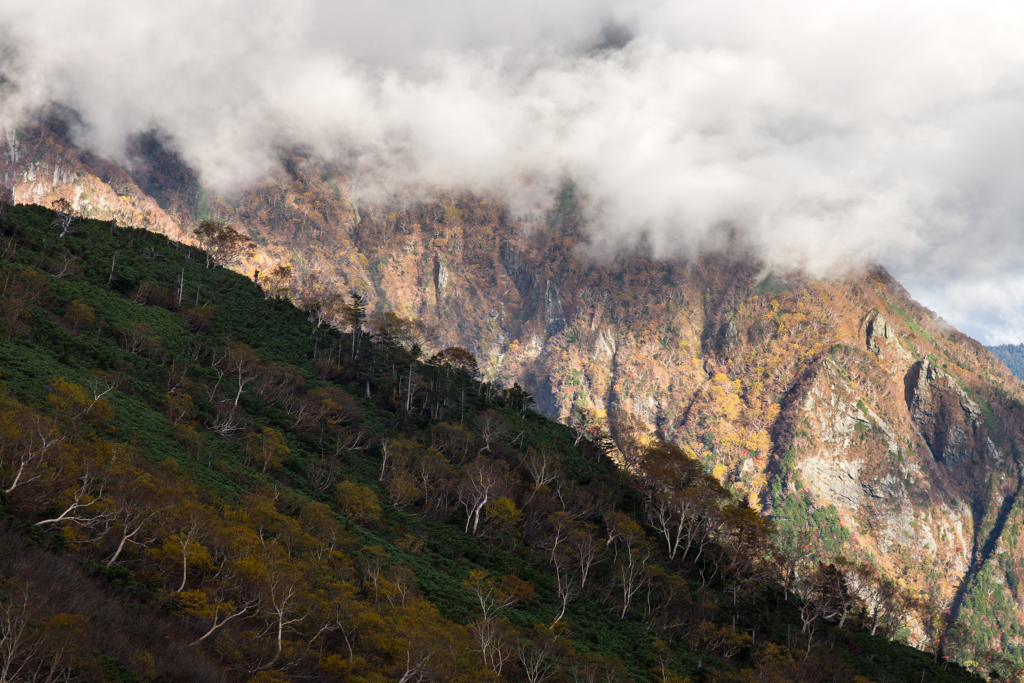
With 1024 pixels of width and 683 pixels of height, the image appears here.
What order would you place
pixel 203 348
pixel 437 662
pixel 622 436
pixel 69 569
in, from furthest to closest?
1. pixel 622 436
2. pixel 203 348
3. pixel 437 662
4. pixel 69 569

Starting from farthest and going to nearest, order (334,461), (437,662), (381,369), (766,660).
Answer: (381,369) < (334,461) < (766,660) < (437,662)

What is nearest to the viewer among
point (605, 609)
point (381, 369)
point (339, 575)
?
point (339, 575)

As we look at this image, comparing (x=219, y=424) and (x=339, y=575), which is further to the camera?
(x=219, y=424)

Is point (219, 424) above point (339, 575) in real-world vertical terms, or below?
above

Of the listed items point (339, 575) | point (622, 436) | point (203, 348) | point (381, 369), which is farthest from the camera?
point (622, 436)

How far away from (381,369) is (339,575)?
71684 mm

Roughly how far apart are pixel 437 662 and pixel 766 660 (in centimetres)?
3983

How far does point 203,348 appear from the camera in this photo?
272 feet

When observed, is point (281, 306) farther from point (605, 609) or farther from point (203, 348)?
point (605, 609)

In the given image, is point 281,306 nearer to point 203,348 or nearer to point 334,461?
point 203,348

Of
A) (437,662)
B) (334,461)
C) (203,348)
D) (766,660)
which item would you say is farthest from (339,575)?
(203,348)

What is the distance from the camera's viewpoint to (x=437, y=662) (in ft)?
120

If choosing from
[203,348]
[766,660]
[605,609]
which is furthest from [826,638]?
[203,348]

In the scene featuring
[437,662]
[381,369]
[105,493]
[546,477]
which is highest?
[381,369]
